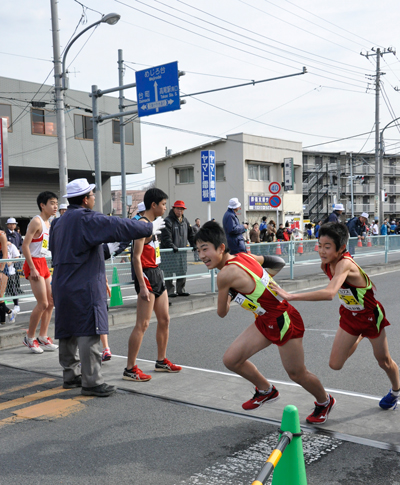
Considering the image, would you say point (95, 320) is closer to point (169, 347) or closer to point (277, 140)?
point (169, 347)

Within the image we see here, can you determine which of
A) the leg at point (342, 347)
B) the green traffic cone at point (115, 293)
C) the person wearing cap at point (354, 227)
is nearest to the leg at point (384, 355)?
the leg at point (342, 347)

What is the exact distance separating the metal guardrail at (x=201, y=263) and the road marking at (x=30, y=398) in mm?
3000

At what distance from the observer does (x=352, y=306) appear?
165 inches

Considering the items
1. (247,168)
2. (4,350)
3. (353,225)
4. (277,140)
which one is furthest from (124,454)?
(277,140)

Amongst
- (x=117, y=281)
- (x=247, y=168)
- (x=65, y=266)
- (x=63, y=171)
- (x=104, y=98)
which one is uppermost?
(x=104, y=98)

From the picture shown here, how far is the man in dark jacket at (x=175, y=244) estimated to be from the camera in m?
9.84

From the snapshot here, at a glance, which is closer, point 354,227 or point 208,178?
point 354,227

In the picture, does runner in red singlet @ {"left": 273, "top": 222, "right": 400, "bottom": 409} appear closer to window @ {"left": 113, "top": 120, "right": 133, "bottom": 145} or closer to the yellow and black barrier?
the yellow and black barrier

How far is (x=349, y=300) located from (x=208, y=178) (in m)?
15.1

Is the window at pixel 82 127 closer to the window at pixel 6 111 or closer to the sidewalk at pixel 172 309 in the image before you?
the window at pixel 6 111

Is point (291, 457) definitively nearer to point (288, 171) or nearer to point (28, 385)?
point (28, 385)

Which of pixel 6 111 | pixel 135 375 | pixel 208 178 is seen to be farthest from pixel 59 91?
pixel 6 111

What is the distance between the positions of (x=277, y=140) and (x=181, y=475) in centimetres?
3904

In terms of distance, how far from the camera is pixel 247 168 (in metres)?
38.2
